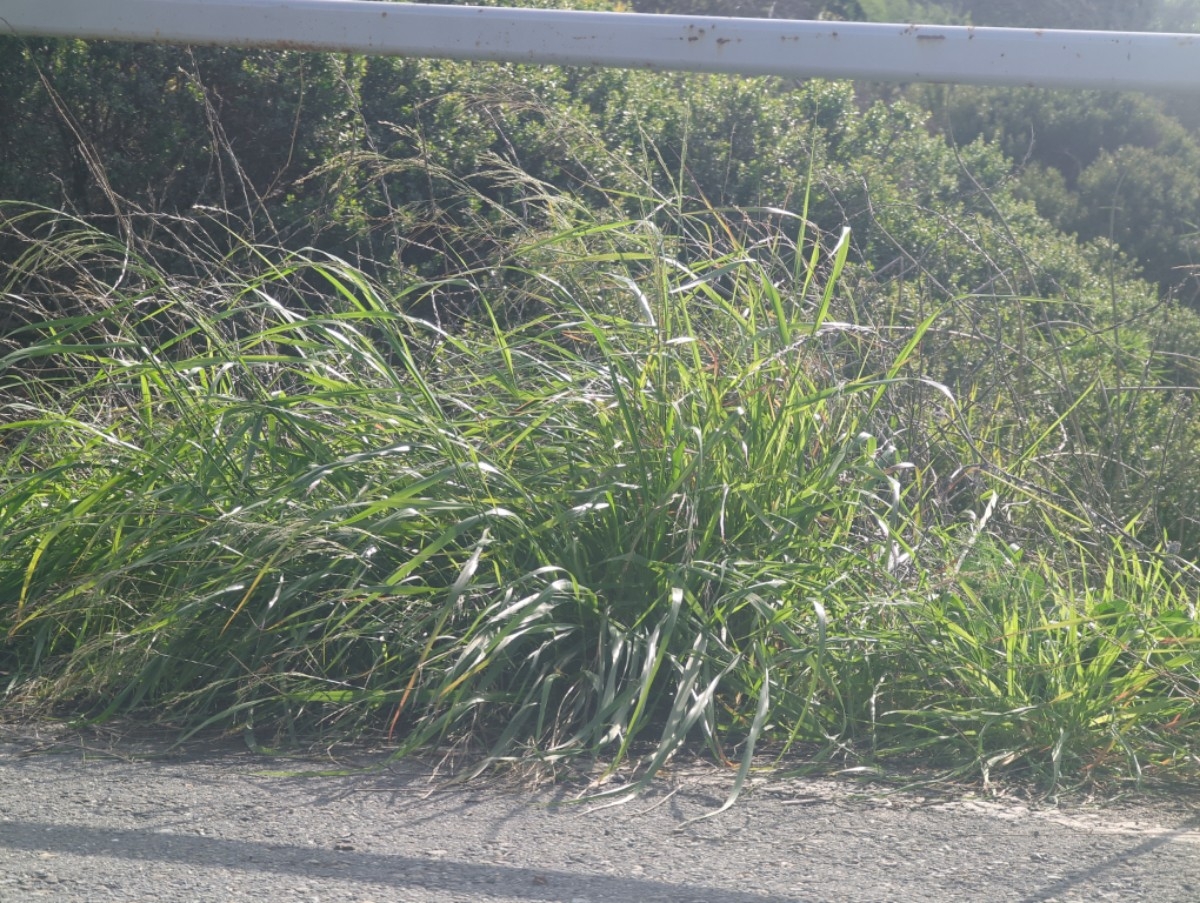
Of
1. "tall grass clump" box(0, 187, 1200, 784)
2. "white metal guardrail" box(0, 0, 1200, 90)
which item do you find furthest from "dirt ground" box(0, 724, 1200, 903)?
"white metal guardrail" box(0, 0, 1200, 90)

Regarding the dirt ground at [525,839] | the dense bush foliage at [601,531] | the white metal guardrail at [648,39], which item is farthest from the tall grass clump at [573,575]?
the white metal guardrail at [648,39]

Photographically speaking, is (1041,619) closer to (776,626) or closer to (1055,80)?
(776,626)

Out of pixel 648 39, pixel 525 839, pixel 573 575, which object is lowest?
pixel 525 839

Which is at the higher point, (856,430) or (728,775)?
(856,430)

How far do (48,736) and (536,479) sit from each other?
1528mm

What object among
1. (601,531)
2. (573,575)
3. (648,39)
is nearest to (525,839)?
(573,575)

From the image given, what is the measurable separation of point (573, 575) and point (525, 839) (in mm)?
987

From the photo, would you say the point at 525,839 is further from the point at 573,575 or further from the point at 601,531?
the point at 601,531

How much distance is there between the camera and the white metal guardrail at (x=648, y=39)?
4.17 m

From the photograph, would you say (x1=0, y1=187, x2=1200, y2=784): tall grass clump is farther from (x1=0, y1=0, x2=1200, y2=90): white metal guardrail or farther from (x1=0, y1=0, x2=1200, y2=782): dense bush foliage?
(x1=0, y1=0, x2=1200, y2=90): white metal guardrail

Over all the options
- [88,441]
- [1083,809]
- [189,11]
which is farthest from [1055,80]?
[88,441]

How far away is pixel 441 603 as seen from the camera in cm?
378

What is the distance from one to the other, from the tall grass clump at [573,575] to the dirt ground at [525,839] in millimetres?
191

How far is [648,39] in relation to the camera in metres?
4.33
